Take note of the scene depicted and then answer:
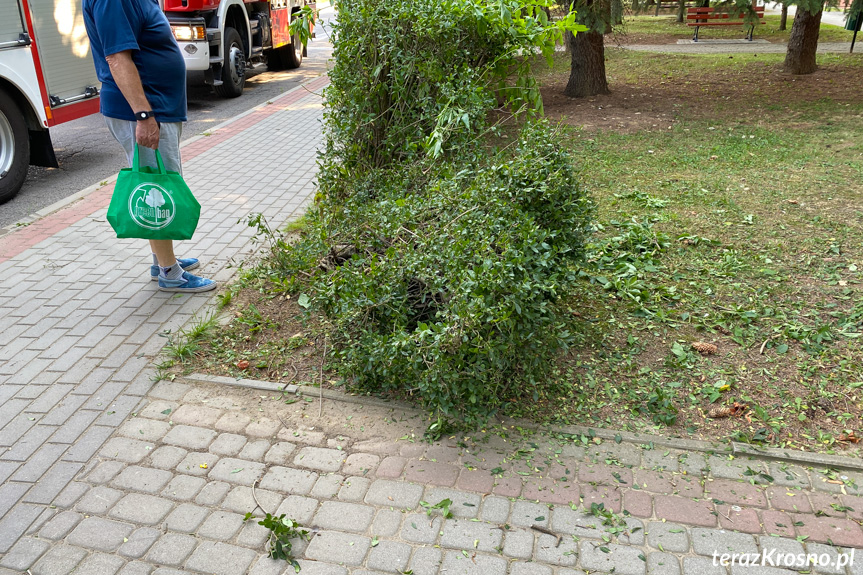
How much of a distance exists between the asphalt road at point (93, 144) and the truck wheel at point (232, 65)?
0.62ft

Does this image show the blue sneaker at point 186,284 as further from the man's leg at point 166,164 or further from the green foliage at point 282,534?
the green foliage at point 282,534

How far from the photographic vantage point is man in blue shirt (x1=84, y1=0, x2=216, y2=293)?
4.14 meters

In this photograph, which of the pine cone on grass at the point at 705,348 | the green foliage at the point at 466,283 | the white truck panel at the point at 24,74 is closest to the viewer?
the green foliage at the point at 466,283

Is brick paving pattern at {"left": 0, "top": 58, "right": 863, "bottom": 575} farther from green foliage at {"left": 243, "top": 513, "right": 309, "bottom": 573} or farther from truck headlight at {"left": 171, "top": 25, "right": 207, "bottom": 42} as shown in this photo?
truck headlight at {"left": 171, "top": 25, "right": 207, "bottom": 42}

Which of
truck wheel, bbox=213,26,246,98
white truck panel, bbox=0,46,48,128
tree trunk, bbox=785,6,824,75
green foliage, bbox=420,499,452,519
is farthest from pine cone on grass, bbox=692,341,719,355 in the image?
tree trunk, bbox=785,6,824,75

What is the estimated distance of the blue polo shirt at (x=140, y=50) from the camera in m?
4.12

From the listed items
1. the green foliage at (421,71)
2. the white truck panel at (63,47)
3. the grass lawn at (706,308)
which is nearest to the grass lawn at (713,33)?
the grass lawn at (706,308)

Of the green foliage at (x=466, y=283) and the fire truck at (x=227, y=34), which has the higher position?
the fire truck at (x=227, y=34)

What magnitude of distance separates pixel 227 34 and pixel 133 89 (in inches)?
344

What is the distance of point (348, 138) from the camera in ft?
15.5

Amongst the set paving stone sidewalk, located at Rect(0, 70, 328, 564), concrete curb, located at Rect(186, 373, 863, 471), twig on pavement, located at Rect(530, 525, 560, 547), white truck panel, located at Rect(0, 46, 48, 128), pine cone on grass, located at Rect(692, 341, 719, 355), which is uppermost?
white truck panel, located at Rect(0, 46, 48, 128)

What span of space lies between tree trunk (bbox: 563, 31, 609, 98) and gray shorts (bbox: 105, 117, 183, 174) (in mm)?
7865

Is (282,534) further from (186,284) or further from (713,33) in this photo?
(713,33)

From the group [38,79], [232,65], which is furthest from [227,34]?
[38,79]
